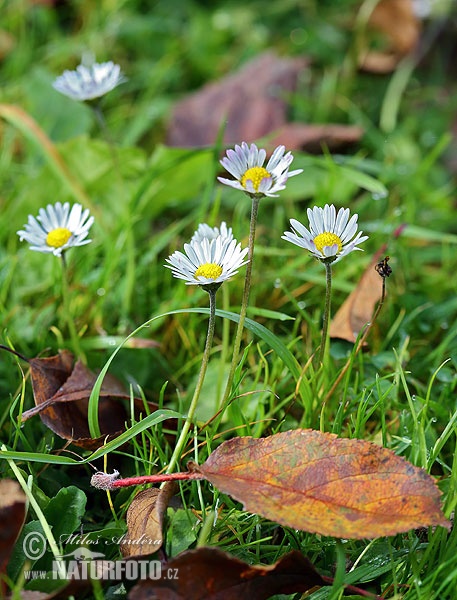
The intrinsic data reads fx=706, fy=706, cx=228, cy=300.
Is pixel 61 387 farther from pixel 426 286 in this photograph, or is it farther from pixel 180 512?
pixel 426 286

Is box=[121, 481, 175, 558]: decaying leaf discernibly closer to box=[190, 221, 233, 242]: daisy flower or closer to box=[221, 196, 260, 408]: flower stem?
box=[221, 196, 260, 408]: flower stem

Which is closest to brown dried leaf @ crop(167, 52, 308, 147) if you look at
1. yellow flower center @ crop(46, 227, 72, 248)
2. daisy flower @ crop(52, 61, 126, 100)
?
daisy flower @ crop(52, 61, 126, 100)

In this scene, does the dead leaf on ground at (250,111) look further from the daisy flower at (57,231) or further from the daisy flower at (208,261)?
the daisy flower at (208,261)

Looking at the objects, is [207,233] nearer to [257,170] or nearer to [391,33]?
[257,170]

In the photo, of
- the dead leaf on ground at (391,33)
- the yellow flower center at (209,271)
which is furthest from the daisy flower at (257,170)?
the dead leaf on ground at (391,33)

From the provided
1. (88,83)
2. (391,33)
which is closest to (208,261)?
(88,83)
